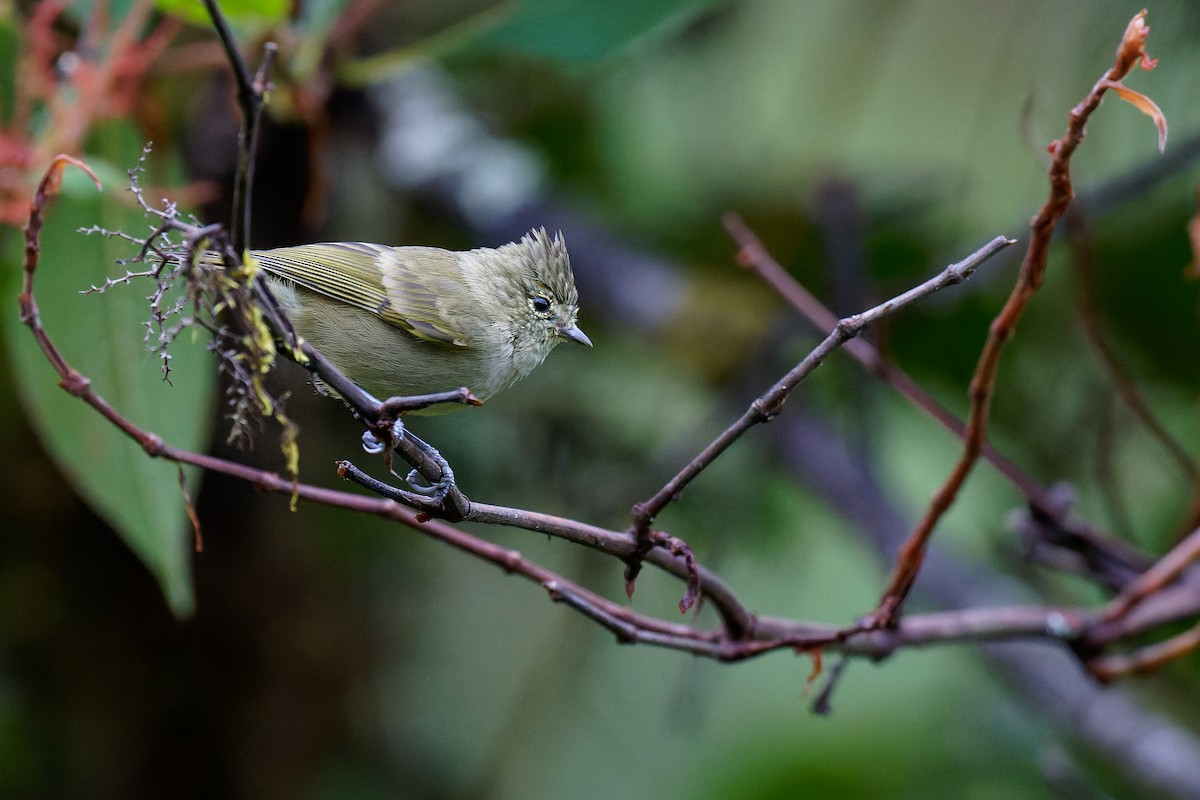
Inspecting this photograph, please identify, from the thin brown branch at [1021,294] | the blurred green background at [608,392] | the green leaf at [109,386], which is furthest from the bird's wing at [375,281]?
the thin brown branch at [1021,294]

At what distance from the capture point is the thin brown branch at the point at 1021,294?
1.13 meters

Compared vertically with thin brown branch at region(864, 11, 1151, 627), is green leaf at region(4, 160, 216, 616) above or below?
below

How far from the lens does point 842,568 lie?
4133 mm

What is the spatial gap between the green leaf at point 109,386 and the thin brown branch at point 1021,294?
1.30m

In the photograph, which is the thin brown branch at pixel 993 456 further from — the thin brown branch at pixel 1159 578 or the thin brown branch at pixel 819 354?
the thin brown branch at pixel 819 354

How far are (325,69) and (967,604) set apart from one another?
2121mm

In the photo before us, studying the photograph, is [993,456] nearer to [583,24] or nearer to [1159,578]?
[1159,578]

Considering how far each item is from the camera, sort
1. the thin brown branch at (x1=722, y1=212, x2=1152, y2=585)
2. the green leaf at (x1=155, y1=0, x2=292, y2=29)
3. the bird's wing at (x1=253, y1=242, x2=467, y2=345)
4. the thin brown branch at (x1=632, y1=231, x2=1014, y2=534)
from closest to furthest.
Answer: the thin brown branch at (x1=632, y1=231, x2=1014, y2=534), the bird's wing at (x1=253, y1=242, x2=467, y2=345), the thin brown branch at (x1=722, y1=212, x2=1152, y2=585), the green leaf at (x1=155, y1=0, x2=292, y2=29)

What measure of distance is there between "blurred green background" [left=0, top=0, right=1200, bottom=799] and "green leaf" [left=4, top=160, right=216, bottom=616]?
0.03ft

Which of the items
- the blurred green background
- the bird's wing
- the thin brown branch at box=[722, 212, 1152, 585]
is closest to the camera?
the bird's wing

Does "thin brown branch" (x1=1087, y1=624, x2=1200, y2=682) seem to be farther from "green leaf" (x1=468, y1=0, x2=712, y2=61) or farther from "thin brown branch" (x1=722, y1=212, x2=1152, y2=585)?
"green leaf" (x1=468, y1=0, x2=712, y2=61)

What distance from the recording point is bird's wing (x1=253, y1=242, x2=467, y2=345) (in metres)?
1.72

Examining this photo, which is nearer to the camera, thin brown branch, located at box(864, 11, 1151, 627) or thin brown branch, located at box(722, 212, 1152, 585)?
thin brown branch, located at box(864, 11, 1151, 627)

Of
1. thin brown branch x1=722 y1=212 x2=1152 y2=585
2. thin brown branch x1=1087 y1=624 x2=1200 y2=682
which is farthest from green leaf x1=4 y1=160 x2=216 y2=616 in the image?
thin brown branch x1=1087 y1=624 x2=1200 y2=682
